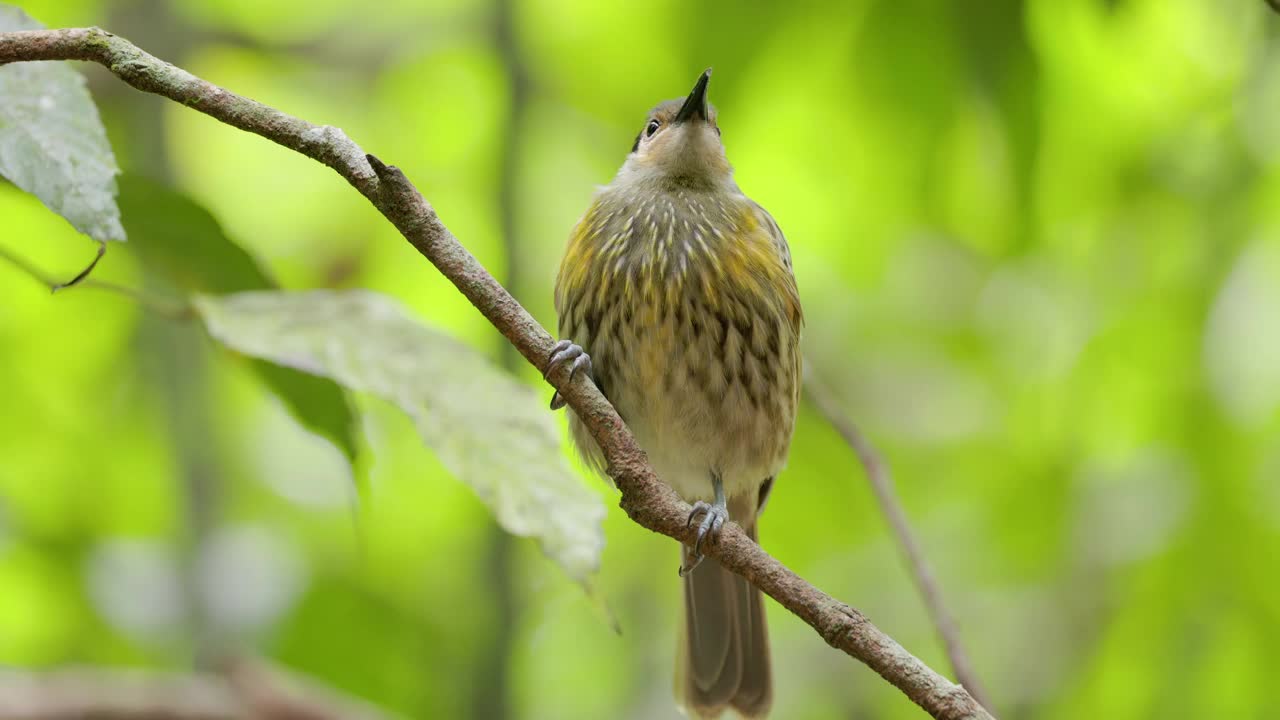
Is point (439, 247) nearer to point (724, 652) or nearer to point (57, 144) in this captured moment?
point (57, 144)

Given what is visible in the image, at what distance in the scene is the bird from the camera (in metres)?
2.81

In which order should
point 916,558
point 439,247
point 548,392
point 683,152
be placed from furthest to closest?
1. point 548,392
2. point 683,152
3. point 916,558
4. point 439,247

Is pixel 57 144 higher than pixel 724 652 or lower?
lower

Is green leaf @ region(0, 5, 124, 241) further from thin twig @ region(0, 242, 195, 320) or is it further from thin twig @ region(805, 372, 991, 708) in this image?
thin twig @ region(805, 372, 991, 708)

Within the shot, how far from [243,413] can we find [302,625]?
116 cm

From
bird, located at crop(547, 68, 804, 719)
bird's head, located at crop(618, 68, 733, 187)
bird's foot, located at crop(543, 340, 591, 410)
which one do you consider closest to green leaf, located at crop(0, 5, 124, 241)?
bird's foot, located at crop(543, 340, 591, 410)

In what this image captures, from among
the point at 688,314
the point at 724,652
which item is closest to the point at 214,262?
the point at 688,314

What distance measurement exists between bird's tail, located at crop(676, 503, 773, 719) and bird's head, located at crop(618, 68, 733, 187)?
3.12 ft

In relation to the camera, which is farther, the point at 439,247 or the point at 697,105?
the point at 697,105

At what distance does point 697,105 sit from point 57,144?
157 centimetres

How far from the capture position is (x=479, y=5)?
15.3 ft

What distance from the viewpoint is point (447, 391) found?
1.98 metres

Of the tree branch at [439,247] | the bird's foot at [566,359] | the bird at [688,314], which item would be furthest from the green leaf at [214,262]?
the bird at [688,314]

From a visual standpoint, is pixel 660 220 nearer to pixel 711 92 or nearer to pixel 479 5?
pixel 711 92
